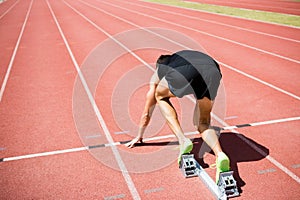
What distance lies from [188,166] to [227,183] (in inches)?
23.8

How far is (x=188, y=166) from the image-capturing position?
391 cm

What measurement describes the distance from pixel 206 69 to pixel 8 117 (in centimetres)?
436

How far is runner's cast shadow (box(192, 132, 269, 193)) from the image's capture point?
4.36 metres

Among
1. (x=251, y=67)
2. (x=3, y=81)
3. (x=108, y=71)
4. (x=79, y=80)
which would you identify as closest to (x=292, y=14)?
(x=251, y=67)

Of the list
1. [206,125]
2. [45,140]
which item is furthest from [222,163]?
[45,140]

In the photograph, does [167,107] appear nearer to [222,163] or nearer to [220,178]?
[222,163]

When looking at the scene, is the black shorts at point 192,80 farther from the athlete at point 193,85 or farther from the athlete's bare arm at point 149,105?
the athlete's bare arm at point 149,105

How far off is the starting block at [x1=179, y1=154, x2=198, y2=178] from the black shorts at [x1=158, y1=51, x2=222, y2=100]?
2.69 feet

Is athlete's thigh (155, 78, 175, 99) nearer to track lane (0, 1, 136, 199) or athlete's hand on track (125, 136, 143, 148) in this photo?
athlete's hand on track (125, 136, 143, 148)

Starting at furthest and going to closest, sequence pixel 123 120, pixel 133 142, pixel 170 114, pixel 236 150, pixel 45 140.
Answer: pixel 123 120 < pixel 45 140 < pixel 133 142 < pixel 236 150 < pixel 170 114

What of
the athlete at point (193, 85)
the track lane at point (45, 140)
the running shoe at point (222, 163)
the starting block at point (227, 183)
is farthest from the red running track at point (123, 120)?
the athlete at point (193, 85)

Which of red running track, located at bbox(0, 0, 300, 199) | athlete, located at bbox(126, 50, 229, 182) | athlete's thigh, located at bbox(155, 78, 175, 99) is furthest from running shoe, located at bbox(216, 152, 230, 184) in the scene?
athlete's thigh, located at bbox(155, 78, 175, 99)

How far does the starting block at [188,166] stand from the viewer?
3922 millimetres

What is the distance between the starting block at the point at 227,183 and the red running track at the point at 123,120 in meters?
0.24
